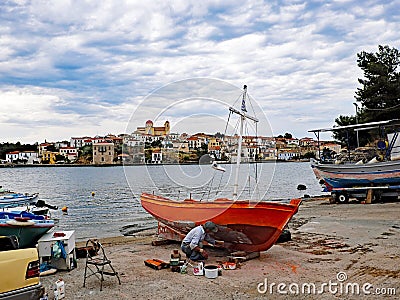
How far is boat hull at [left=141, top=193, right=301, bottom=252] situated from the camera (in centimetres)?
1062

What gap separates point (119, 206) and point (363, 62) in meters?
37.9

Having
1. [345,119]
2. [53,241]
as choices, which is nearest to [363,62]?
[345,119]

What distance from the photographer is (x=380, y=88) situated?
50.3 m

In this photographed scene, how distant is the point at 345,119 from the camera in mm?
55250

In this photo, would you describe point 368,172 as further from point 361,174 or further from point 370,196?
point 370,196

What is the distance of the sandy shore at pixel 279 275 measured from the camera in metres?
7.92

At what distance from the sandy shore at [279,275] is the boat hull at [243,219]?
1.52 feet

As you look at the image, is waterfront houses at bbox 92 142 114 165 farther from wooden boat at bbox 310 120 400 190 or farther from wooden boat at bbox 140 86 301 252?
wooden boat at bbox 310 120 400 190

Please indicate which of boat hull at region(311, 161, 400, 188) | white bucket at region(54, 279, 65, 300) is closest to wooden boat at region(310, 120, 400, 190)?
boat hull at region(311, 161, 400, 188)

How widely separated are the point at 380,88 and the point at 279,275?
4709cm

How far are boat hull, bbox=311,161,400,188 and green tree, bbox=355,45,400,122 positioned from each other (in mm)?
23402

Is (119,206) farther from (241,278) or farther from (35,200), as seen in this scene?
(241,278)

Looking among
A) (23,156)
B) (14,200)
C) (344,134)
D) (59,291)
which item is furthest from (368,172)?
(23,156)

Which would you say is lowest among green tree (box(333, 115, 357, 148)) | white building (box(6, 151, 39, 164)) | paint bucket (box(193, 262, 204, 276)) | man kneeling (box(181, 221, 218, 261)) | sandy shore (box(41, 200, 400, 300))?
sandy shore (box(41, 200, 400, 300))
